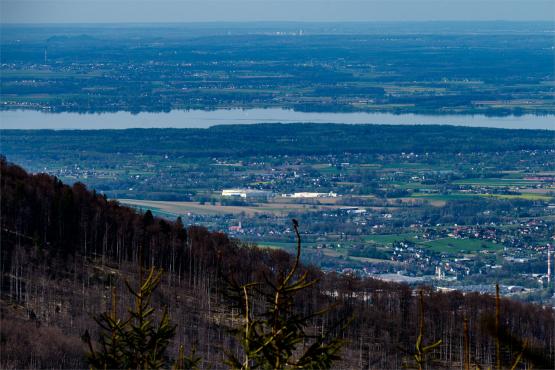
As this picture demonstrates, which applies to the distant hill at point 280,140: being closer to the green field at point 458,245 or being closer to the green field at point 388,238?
the green field at point 388,238

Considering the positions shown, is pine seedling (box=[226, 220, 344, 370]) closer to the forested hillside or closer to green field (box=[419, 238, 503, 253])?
the forested hillside

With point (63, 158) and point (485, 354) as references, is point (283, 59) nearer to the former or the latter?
point (63, 158)

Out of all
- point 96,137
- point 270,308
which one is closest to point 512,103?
point 96,137

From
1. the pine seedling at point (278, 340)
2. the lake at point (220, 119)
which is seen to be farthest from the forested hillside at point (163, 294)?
the lake at point (220, 119)

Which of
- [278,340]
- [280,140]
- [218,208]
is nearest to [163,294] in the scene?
[278,340]

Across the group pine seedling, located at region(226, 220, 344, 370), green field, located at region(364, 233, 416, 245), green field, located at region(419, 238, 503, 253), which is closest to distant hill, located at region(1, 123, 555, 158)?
green field, located at region(364, 233, 416, 245)

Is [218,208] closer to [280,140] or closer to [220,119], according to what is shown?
[280,140]
